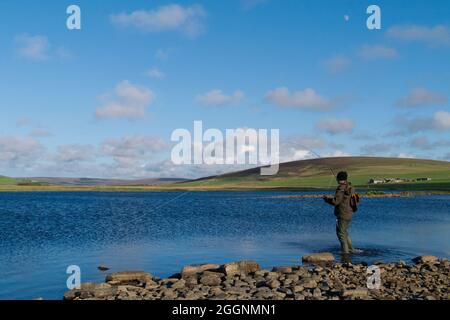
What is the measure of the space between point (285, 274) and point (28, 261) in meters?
11.6

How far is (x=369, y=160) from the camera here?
600 feet

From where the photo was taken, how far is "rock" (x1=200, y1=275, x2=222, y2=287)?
14.6 m

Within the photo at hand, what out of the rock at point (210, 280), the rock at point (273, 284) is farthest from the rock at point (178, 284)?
the rock at point (273, 284)

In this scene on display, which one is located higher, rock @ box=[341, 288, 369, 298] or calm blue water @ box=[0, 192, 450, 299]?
rock @ box=[341, 288, 369, 298]

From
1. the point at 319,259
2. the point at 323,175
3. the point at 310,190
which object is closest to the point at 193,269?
the point at 319,259

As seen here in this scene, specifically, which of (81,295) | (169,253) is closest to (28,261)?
(169,253)

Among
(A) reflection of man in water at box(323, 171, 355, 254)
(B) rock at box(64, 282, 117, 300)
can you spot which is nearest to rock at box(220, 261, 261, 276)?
(A) reflection of man in water at box(323, 171, 355, 254)

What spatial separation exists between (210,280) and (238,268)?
191 cm

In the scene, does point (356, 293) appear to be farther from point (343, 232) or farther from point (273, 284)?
point (343, 232)

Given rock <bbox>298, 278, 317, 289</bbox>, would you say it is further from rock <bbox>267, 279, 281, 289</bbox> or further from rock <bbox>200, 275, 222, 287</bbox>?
rock <bbox>200, 275, 222, 287</bbox>

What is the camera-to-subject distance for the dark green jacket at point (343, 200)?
17984 millimetres

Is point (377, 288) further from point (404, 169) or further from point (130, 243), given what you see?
point (404, 169)

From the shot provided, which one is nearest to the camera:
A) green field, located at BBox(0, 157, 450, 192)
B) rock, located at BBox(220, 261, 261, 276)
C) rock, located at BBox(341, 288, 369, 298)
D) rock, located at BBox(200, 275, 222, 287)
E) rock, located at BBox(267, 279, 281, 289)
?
rock, located at BBox(341, 288, 369, 298)

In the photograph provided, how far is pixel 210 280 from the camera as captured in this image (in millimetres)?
14828
